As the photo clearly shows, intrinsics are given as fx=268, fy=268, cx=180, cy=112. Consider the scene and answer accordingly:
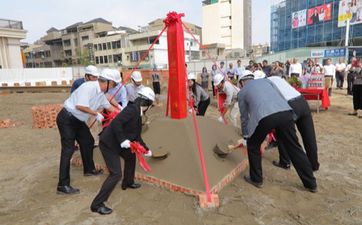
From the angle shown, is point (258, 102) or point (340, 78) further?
point (340, 78)

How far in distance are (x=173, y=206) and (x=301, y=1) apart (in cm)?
4169

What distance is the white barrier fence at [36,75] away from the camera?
21688 mm

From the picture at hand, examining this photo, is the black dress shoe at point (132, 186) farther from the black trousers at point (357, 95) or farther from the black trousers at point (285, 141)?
the black trousers at point (357, 95)

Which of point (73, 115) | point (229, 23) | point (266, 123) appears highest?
point (229, 23)

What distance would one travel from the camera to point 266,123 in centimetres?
306

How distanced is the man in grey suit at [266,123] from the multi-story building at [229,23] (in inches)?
2157

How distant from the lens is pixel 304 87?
8320mm

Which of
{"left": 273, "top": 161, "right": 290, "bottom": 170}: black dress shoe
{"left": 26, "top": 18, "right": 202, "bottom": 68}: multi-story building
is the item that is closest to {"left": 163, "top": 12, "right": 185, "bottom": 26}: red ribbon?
{"left": 273, "top": 161, "right": 290, "bottom": 170}: black dress shoe

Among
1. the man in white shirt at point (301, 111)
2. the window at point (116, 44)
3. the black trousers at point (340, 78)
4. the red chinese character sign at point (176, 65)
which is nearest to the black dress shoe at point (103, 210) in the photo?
the red chinese character sign at point (176, 65)

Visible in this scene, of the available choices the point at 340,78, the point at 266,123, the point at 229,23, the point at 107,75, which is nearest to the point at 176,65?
the point at 107,75

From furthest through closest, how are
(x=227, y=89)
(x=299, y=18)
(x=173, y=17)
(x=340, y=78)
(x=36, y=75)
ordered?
(x=299, y=18)
(x=36, y=75)
(x=340, y=78)
(x=227, y=89)
(x=173, y=17)

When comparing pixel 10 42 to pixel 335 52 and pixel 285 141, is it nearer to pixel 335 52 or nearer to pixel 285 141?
pixel 285 141

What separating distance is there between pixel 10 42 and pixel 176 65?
25.3 meters

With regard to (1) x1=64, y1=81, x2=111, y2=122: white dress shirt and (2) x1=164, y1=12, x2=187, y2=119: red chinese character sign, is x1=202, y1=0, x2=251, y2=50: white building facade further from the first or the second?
(1) x1=64, y1=81, x2=111, y2=122: white dress shirt
